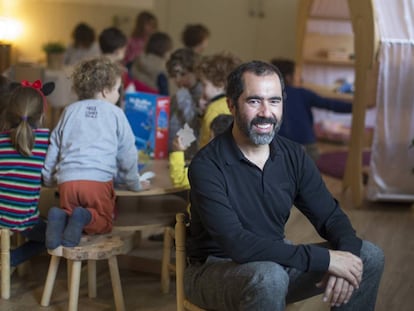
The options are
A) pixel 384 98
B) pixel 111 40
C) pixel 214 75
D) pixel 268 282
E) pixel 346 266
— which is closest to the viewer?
pixel 268 282

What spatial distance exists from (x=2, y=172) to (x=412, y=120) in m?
2.81

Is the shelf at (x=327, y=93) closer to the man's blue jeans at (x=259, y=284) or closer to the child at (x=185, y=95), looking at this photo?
the child at (x=185, y=95)

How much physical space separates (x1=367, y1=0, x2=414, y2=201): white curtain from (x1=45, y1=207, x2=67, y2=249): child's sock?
2.53 meters

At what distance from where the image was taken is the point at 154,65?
591 centimetres

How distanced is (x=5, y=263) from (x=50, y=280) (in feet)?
0.69

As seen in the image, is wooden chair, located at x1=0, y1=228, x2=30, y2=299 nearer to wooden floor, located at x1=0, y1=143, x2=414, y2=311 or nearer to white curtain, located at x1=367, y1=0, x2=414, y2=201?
wooden floor, located at x1=0, y1=143, x2=414, y2=311

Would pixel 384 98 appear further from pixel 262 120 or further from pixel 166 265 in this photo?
pixel 262 120

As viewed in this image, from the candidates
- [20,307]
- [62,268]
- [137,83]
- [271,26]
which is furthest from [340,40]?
[20,307]

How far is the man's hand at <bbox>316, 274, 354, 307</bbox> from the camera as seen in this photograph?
7.34 ft

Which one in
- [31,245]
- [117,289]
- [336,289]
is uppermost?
[336,289]

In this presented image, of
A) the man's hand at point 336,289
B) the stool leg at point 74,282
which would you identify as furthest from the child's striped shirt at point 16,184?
the man's hand at point 336,289

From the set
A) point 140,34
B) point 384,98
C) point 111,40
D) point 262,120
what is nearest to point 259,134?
point 262,120

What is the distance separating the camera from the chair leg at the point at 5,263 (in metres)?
3.09

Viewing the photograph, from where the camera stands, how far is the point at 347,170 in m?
5.21
